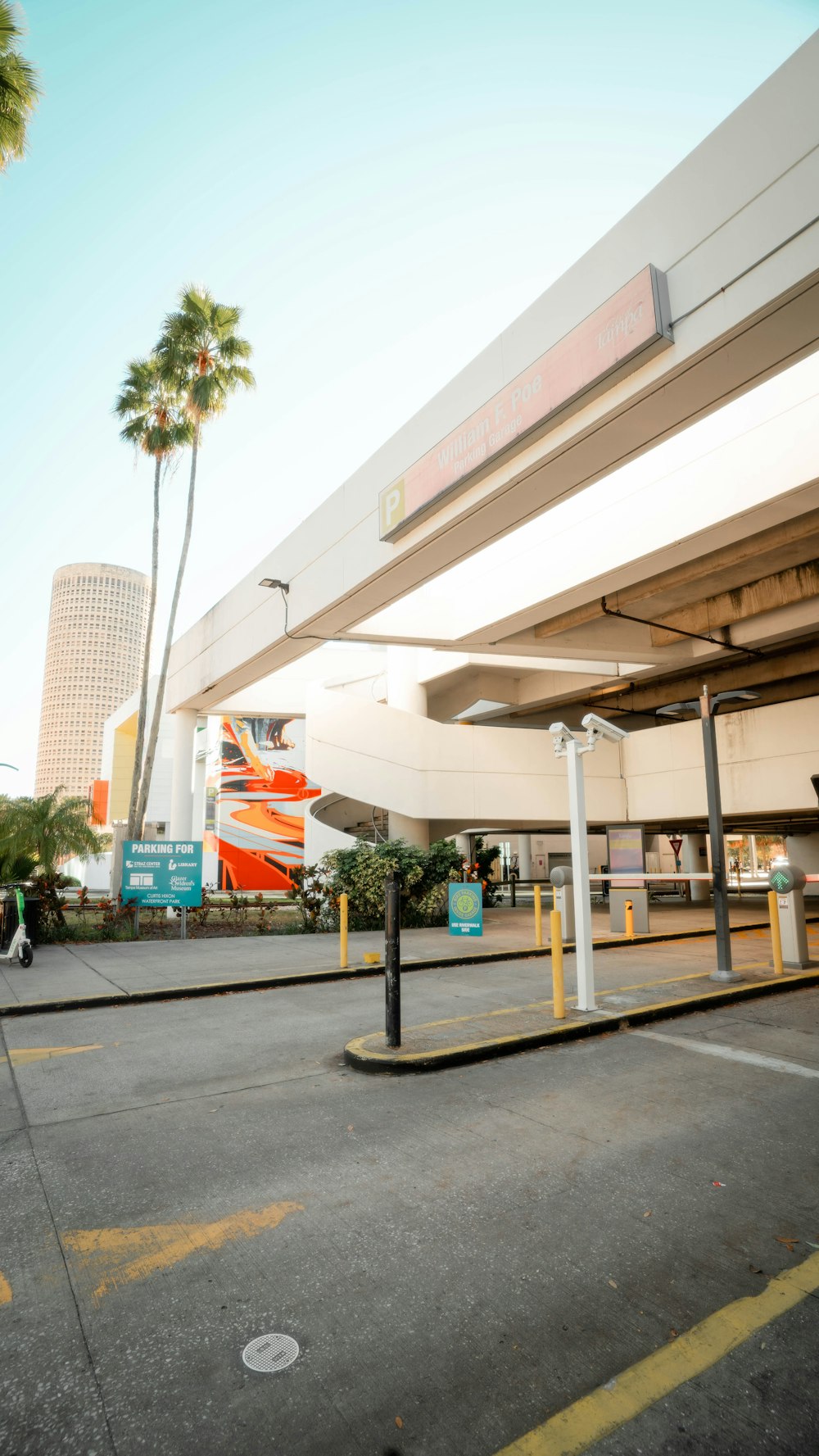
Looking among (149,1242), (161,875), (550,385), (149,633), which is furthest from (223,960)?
(149,633)

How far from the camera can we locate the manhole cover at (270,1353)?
258 cm

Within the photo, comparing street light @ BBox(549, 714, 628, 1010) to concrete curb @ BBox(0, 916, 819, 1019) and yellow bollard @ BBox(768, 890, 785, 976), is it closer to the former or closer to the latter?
yellow bollard @ BBox(768, 890, 785, 976)

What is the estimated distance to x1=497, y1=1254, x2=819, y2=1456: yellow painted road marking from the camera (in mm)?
2285

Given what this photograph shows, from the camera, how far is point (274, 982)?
410 inches

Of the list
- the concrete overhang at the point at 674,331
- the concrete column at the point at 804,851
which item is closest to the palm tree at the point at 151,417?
the concrete overhang at the point at 674,331

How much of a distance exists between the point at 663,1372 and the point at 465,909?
44.5ft

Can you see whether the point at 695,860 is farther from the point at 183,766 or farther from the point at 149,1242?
the point at 149,1242

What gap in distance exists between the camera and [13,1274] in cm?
321

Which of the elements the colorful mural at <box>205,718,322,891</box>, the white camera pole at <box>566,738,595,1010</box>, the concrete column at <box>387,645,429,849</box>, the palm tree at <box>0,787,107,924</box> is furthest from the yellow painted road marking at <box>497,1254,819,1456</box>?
the colorful mural at <box>205,718,322,891</box>

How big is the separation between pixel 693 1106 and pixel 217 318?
897 inches

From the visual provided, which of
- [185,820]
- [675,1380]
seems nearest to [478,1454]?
[675,1380]

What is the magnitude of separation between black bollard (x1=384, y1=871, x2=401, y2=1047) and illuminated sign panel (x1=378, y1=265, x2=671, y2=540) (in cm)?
606

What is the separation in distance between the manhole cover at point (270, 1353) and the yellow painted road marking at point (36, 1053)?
184 inches

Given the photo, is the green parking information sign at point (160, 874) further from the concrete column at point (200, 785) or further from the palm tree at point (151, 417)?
the concrete column at point (200, 785)
